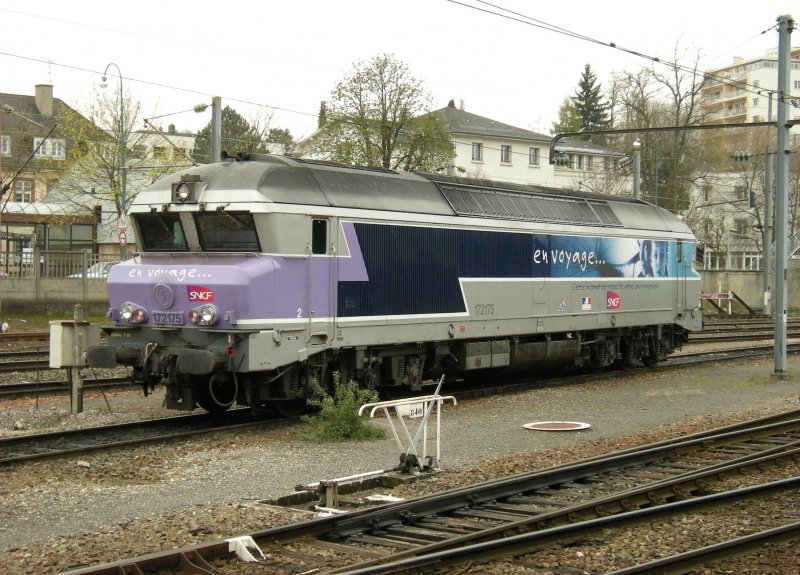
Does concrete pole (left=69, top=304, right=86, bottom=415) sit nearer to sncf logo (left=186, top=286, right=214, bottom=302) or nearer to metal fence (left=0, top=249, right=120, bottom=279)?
sncf logo (left=186, top=286, right=214, bottom=302)

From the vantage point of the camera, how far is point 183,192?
13469mm

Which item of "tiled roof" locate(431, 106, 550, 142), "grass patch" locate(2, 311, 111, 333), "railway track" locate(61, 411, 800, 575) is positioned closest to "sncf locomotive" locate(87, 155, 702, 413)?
"railway track" locate(61, 411, 800, 575)

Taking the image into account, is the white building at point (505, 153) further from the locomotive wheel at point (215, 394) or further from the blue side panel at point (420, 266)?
the locomotive wheel at point (215, 394)

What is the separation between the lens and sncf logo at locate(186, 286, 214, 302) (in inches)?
496

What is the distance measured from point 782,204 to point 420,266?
28.7ft

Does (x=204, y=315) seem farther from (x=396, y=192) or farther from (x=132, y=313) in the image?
(x=396, y=192)

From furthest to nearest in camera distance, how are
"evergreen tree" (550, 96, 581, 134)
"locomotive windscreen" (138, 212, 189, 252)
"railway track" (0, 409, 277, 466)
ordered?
"evergreen tree" (550, 96, 581, 134) → "locomotive windscreen" (138, 212, 189, 252) → "railway track" (0, 409, 277, 466)

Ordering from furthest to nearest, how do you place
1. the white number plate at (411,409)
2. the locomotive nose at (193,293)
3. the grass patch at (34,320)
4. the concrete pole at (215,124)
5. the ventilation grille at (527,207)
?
the grass patch at (34,320) → the concrete pole at (215,124) → the ventilation grille at (527,207) → the locomotive nose at (193,293) → the white number plate at (411,409)

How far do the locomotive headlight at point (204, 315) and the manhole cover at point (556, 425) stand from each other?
474cm

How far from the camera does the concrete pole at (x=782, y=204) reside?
1944 centimetres

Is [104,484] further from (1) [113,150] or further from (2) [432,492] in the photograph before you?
(1) [113,150]

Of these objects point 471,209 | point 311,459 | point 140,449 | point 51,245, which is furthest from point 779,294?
point 51,245

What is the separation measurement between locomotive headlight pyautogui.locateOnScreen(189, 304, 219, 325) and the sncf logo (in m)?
0.11

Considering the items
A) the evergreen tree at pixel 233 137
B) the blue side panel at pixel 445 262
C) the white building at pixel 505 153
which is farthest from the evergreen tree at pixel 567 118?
the blue side panel at pixel 445 262
